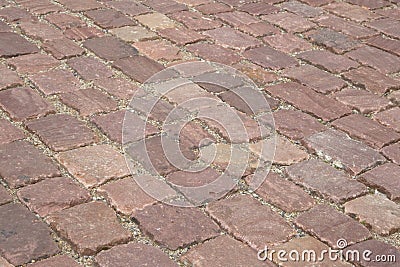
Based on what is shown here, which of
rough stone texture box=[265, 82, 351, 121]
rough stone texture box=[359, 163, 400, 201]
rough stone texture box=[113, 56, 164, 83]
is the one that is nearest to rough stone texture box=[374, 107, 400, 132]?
rough stone texture box=[265, 82, 351, 121]

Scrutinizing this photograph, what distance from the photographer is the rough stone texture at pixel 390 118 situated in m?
3.53

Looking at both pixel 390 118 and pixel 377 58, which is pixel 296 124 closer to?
pixel 390 118

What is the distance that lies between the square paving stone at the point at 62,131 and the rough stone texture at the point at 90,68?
47 centimetres

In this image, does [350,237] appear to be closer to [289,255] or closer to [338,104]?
[289,255]

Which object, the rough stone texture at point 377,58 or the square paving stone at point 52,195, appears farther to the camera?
the rough stone texture at point 377,58

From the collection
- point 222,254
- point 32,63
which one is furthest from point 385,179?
point 32,63

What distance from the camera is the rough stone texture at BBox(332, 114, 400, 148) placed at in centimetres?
338

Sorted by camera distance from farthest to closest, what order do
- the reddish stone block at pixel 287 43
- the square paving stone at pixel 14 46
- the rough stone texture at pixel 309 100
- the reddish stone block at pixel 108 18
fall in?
the reddish stone block at pixel 108 18 < the reddish stone block at pixel 287 43 < the square paving stone at pixel 14 46 < the rough stone texture at pixel 309 100

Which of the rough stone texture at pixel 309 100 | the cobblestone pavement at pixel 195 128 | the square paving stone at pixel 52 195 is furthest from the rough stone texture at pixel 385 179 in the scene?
the square paving stone at pixel 52 195

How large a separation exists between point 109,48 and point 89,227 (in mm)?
1670

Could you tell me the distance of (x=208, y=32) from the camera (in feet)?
14.4

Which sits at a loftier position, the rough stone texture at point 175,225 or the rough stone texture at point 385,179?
the rough stone texture at point 385,179

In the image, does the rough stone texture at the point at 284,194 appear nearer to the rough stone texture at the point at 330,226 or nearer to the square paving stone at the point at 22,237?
the rough stone texture at the point at 330,226

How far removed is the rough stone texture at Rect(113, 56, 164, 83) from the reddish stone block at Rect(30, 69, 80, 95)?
0.29 metres
